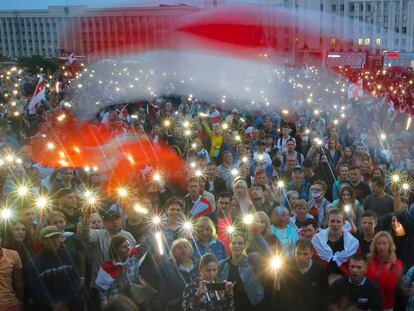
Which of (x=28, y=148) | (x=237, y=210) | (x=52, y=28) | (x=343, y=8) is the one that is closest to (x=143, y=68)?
(x=28, y=148)

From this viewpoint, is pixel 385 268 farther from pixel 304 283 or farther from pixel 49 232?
pixel 49 232

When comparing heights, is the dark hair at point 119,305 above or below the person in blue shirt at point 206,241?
above

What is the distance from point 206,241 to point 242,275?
841 millimetres

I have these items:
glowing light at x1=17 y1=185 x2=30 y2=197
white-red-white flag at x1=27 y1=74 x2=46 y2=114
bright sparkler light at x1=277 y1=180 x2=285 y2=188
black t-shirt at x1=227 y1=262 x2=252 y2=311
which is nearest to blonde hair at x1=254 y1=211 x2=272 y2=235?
black t-shirt at x1=227 y1=262 x2=252 y2=311

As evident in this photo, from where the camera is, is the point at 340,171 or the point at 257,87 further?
the point at 257,87

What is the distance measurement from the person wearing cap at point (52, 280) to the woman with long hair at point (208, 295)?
942 mm

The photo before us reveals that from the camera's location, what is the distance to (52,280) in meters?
4.07

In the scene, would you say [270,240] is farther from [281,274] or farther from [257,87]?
[257,87]

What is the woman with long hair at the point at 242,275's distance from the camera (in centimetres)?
403

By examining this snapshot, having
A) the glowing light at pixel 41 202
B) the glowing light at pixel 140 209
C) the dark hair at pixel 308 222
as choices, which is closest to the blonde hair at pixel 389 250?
the dark hair at pixel 308 222

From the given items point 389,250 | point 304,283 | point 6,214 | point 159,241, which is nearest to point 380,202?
point 389,250

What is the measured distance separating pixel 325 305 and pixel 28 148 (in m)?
5.86

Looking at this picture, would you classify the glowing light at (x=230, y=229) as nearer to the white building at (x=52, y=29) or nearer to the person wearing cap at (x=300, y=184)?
the person wearing cap at (x=300, y=184)

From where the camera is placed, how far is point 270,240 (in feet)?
15.8
